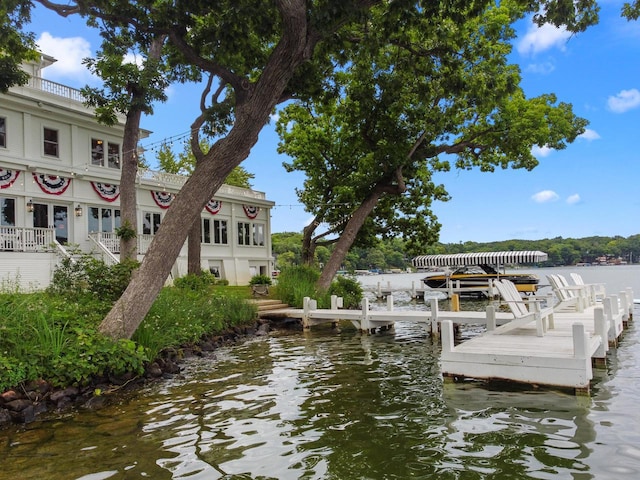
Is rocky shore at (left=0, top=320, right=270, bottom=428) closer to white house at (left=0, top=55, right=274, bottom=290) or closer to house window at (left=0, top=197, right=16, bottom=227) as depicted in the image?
white house at (left=0, top=55, right=274, bottom=290)

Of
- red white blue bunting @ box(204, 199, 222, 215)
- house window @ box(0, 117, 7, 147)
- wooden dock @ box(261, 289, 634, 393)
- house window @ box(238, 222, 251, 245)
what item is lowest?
wooden dock @ box(261, 289, 634, 393)

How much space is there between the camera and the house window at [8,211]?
19.9 meters

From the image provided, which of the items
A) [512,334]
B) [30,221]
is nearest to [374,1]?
[512,334]

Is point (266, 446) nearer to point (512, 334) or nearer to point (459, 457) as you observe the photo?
point (459, 457)

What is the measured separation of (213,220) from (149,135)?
253 inches

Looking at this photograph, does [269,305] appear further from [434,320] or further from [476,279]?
[476,279]

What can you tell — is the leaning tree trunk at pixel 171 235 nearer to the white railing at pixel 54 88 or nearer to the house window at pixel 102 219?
the house window at pixel 102 219

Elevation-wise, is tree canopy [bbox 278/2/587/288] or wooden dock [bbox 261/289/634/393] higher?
tree canopy [bbox 278/2/587/288]

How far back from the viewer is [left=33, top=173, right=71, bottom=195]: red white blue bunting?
21.0 m

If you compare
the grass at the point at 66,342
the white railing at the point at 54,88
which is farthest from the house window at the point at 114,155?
the grass at the point at 66,342

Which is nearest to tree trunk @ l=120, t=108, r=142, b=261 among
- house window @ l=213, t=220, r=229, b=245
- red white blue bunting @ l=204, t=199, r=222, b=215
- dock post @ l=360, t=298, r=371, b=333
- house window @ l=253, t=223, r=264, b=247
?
dock post @ l=360, t=298, r=371, b=333

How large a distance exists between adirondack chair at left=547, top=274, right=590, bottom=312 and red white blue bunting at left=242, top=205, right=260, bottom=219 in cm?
2132

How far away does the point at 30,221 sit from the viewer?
20.5 m

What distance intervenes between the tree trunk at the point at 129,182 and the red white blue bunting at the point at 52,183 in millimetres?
8127
